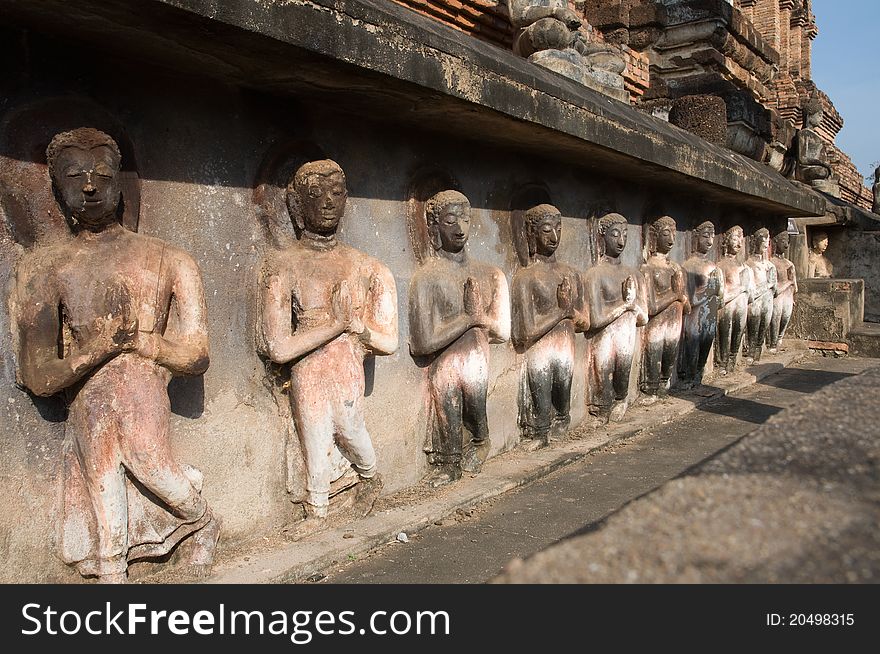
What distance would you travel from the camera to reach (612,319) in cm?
597

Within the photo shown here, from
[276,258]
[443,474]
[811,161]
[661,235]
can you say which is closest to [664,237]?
[661,235]

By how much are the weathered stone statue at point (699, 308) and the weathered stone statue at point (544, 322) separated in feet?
8.39

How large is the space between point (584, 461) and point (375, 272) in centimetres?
223

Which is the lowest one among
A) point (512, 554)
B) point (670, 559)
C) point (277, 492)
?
point (512, 554)

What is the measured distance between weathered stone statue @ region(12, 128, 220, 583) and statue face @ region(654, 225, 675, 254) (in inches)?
198

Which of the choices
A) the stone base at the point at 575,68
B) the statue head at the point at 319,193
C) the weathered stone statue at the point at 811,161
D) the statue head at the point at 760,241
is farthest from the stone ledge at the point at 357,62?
the weathered stone statue at the point at 811,161

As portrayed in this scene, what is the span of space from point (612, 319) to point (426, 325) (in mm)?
2187

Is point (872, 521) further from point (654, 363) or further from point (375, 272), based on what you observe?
point (654, 363)

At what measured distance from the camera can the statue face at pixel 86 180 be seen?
8.95ft

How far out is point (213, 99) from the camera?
11.0 feet

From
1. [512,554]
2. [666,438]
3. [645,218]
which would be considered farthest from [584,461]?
[645,218]

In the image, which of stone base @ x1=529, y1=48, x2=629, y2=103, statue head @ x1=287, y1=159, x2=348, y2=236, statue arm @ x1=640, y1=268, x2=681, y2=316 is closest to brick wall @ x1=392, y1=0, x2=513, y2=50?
stone base @ x1=529, y1=48, x2=629, y2=103

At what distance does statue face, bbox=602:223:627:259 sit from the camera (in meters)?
6.10

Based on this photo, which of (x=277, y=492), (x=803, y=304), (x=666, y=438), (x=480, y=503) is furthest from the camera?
(x=803, y=304)
